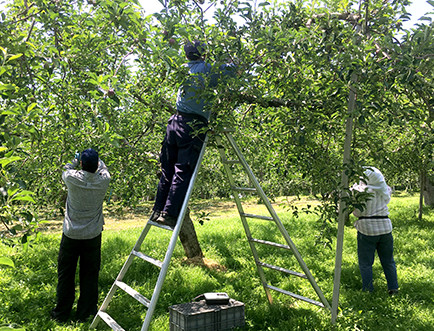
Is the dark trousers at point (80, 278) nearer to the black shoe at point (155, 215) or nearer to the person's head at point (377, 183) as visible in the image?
the black shoe at point (155, 215)

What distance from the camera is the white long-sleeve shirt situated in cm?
418

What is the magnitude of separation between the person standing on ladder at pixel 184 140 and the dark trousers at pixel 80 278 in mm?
1185

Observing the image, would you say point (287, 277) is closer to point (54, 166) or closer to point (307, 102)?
point (307, 102)

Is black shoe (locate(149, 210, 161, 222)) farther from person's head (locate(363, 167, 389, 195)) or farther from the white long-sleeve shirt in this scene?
person's head (locate(363, 167, 389, 195))

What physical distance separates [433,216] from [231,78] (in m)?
10.0

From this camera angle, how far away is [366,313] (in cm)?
414

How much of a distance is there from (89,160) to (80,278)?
1409mm

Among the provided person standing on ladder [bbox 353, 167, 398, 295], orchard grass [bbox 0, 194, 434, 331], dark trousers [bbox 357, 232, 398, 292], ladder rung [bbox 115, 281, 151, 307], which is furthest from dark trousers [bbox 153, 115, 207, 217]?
dark trousers [bbox 357, 232, 398, 292]

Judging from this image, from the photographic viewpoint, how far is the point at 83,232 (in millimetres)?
4262

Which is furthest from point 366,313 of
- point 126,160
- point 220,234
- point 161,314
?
point 220,234

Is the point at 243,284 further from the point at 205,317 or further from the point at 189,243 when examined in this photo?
the point at 205,317

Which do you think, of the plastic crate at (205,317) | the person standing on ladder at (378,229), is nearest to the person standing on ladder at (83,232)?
the plastic crate at (205,317)

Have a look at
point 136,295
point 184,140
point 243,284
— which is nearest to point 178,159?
point 184,140

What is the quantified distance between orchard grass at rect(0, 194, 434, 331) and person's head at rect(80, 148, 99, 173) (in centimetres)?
128
